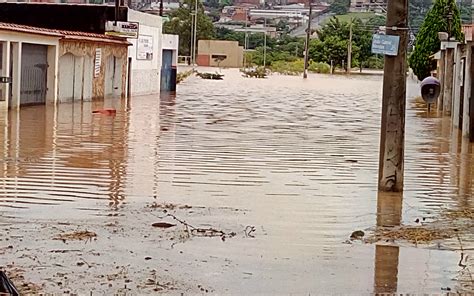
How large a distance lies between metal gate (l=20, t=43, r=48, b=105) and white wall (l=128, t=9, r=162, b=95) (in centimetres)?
1017

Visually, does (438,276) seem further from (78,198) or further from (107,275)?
(78,198)

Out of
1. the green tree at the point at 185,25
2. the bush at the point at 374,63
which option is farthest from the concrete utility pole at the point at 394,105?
the green tree at the point at 185,25

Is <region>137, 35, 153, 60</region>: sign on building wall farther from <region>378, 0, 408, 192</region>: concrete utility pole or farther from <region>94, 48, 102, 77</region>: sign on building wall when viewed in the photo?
<region>378, 0, 408, 192</region>: concrete utility pole

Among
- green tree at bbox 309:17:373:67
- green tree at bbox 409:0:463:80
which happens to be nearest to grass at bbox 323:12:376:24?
green tree at bbox 309:17:373:67

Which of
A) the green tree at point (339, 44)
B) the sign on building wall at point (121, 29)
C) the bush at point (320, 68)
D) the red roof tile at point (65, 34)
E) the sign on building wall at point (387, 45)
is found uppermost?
the green tree at point (339, 44)

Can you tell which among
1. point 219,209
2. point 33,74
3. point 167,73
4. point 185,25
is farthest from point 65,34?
point 185,25

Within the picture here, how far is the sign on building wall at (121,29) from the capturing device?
135 feet

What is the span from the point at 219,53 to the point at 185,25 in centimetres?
861

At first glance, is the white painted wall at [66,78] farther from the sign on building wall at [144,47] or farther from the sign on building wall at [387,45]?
the sign on building wall at [387,45]

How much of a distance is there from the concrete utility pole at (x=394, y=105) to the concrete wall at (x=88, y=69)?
23.0m

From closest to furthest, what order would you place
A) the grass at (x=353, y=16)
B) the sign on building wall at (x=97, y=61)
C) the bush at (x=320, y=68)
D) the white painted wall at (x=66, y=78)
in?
1. the white painted wall at (x=66, y=78)
2. the sign on building wall at (x=97, y=61)
3. the grass at (x=353, y=16)
4. the bush at (x=320, y=68)

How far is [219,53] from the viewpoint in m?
120

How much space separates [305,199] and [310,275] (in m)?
4.60

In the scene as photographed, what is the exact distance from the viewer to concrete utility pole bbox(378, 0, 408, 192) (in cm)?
1313
